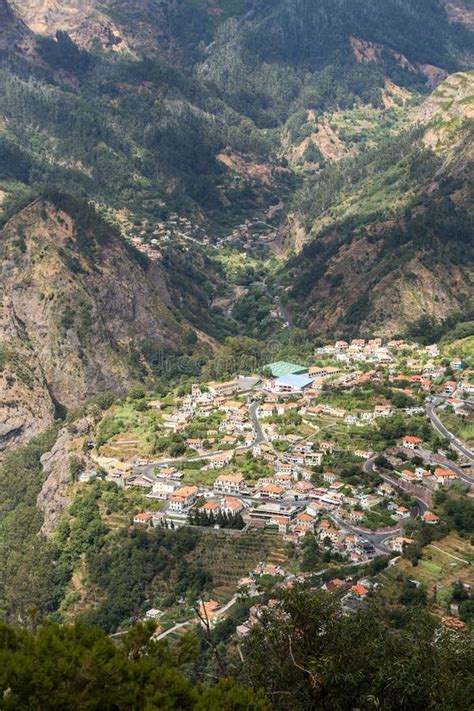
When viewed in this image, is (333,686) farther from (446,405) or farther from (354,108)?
(354,108)

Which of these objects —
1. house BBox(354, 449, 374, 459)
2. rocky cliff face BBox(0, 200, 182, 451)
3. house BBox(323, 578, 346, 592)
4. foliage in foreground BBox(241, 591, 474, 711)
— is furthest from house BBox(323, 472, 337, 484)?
rocky cliff face BBox(0, 200, 182, 451)

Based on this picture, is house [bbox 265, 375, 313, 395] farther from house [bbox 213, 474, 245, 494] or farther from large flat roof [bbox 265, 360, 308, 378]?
house [bbox 213, 474, 245, 494]

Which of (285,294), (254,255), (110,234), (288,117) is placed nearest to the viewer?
(110,234)

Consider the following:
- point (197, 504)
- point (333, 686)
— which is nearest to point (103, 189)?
point (197, 504)

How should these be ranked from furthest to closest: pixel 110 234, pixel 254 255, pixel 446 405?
1. pixel 254 255
2. pixel 110 234
3. pixel 446 405

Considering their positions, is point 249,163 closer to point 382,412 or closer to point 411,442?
point 382,412

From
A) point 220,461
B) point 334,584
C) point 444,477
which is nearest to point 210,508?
point 220,461
